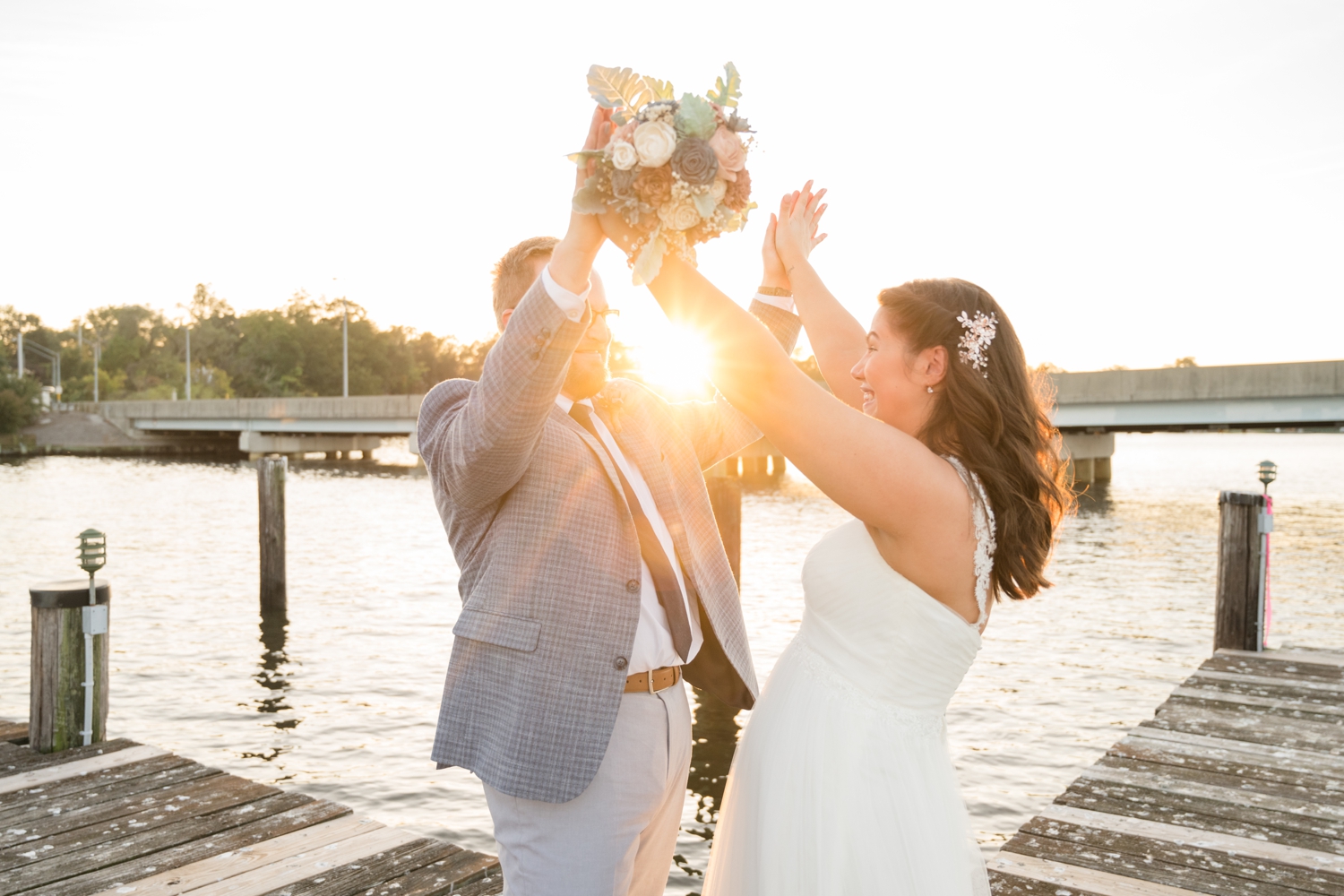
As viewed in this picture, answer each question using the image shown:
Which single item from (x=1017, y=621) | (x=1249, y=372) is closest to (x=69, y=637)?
(x=1017, y=621)

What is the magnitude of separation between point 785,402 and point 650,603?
73 centimetres

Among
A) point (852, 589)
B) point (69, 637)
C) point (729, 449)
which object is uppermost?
point (729, 449)

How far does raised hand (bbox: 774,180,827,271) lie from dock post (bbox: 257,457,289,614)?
13221 millimetres

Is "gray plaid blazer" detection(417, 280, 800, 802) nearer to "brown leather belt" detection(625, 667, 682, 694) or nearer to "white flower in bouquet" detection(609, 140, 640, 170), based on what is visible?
"brown leather belt" detection(625, 667, 682, 694)

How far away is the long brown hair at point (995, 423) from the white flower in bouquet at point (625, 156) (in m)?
0.84

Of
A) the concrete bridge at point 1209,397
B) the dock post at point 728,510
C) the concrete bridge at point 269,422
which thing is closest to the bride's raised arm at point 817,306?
the dock post at point 728,510

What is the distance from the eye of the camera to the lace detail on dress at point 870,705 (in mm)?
2369

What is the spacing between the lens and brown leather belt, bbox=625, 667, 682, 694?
2371 mm

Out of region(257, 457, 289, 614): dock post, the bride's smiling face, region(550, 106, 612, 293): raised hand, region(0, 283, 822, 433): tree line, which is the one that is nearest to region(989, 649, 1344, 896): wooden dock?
the bride's smiling face

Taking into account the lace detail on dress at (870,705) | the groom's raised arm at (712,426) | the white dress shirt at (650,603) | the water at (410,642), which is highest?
the groom's raised arm at (712,426)

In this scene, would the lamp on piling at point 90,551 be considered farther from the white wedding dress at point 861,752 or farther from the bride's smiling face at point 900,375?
the bride's smiling face at point 900,375

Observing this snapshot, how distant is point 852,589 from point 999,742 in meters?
7.66

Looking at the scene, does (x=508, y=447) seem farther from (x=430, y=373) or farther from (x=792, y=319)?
(x=430, y=373)

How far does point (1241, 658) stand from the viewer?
324 inches
